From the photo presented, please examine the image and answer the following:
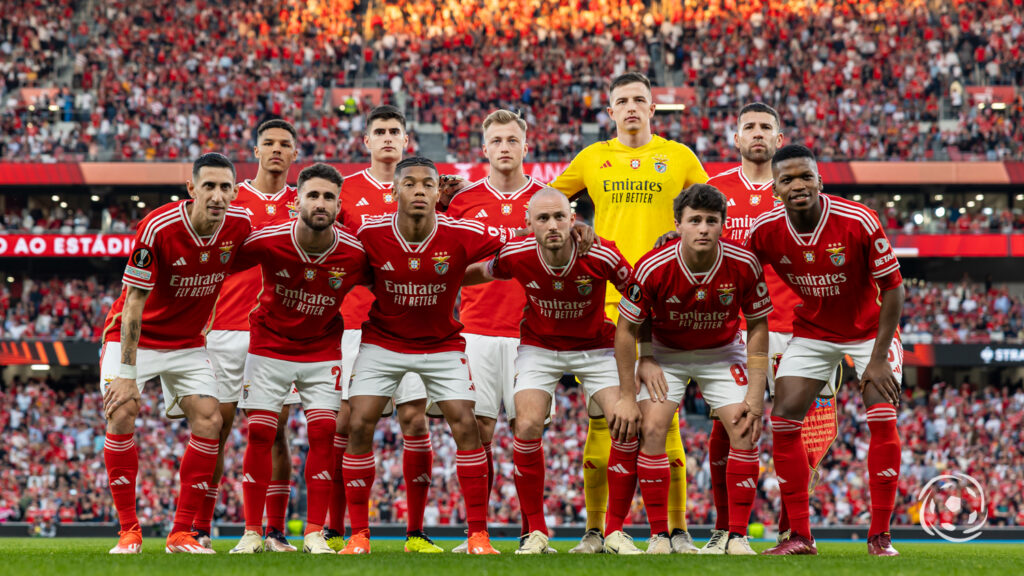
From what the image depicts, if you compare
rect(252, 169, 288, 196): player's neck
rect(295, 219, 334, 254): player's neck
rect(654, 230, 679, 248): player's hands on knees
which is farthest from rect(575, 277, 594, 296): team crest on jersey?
rect(252, 169, 288, 196): player's neck

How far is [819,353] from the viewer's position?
6.64m

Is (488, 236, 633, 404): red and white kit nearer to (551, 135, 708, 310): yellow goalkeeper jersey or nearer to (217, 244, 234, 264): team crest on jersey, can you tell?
(551, 135, 708, 310): yellow goalkeeper jersey

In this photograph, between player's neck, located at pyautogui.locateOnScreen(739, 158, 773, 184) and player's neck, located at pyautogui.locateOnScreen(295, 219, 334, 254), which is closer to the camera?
player's neck, located at pyautogui.locateOnScreen(295, 219, 334, 254)

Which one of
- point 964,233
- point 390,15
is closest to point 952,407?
point 964,233

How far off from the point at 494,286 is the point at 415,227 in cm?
123

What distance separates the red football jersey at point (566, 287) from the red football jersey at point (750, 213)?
133 centimetres

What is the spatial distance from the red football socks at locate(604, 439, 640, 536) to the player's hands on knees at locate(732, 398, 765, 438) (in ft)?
2.21

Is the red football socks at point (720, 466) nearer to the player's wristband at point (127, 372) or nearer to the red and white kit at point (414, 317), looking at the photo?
the red and white kit at point (414, 317)

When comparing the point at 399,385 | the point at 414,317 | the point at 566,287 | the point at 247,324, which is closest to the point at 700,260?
the point at 566,287

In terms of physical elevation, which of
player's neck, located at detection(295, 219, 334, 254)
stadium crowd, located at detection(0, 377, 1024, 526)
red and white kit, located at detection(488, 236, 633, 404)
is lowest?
stadium crowd, located at detection(0, 377, 1024, 526)

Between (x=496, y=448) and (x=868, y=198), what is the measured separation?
13867 mm

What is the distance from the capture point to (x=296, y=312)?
22.6ft

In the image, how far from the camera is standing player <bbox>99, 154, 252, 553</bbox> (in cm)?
650

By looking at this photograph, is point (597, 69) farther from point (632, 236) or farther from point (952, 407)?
point (632, 236)
